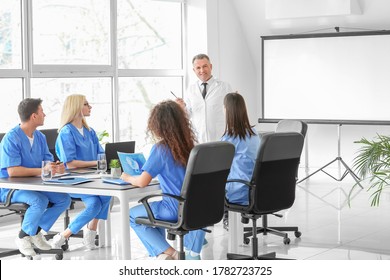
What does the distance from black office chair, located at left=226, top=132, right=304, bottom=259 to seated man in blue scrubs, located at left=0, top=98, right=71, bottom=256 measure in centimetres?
139

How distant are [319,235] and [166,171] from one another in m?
2.28

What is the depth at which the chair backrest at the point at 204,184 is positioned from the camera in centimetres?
463

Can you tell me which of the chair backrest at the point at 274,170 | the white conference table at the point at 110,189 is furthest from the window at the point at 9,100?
the chair backrest at the point at 274,170

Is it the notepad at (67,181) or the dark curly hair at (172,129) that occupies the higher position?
the dark curly hair at (172,129)

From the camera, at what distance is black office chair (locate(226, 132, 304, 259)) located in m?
5.23

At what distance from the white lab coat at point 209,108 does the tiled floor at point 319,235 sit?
89 cm

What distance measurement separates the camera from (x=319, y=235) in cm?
668

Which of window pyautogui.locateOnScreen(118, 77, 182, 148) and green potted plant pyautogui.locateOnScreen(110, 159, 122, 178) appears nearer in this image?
green potted plant pyautogui.locateOnScreen(110, 159, 122, 178)

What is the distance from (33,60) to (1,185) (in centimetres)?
296

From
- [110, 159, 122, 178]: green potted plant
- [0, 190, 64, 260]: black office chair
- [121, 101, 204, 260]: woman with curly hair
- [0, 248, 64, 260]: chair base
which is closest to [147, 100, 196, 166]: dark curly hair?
[121, 101, 204, 260]: woman with curly hair

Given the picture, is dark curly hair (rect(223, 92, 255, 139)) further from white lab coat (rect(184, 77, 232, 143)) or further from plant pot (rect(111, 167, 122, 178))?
white lab coat (rect(184, 77, 232, 143))

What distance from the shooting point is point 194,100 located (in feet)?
24.1

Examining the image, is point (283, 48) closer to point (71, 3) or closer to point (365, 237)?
point (71, 3)

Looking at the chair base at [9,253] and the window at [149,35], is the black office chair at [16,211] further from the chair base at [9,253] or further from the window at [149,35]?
the window at [149,35]
